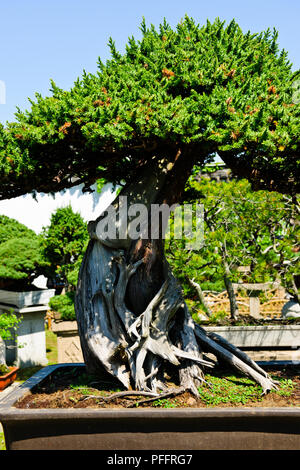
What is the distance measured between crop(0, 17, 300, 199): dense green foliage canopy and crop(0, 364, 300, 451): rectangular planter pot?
62.1 inches

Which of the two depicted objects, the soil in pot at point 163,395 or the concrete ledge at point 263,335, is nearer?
the soil in pot at point 163,395

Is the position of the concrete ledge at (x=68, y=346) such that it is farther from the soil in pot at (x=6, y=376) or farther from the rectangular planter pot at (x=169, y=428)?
the rectangular planter pot at (x=169, y=428)

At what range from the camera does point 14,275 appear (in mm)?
5820

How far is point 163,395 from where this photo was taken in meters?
2.82

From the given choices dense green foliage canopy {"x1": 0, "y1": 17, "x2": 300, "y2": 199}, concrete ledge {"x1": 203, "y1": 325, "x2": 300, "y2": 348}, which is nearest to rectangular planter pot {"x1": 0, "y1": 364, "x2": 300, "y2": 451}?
dense green foliage canopy {"x1": 0, "y1": 17, "x2": 300, "y2": 199}

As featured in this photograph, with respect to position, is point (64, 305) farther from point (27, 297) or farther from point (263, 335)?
point (263, 335)

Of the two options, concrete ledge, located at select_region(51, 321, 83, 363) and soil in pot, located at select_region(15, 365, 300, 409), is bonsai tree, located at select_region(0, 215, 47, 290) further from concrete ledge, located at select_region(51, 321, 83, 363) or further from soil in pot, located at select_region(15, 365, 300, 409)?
soil in pot, located at select_region(15, 365, 300, 409)

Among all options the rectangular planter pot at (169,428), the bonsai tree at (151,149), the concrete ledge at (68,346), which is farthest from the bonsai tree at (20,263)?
the rectangular planter pot at (169,428)

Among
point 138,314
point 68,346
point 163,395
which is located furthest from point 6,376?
point 163,395

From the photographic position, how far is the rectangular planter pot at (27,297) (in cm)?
596

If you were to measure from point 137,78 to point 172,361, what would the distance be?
2107 mm

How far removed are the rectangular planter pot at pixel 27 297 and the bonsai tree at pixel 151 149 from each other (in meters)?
2.85
